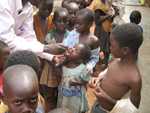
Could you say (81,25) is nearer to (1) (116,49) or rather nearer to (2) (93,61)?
(2) (93,61)

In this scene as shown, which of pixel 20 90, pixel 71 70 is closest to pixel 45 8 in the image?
pixel 71 70

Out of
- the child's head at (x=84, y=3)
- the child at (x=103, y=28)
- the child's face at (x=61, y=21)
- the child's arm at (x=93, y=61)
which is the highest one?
the child's face at (x=61, y=21)

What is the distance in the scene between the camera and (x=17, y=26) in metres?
3.42

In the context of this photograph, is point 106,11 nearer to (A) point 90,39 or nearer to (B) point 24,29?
(A) point 90,39

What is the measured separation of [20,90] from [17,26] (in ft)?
4.52

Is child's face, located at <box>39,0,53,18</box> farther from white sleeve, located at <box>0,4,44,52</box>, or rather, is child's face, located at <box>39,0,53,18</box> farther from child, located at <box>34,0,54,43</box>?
white sleeve, located at <box>0,4,44,52</box>

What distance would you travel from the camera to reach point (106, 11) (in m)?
6.98

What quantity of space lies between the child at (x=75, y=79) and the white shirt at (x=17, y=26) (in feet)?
2.72

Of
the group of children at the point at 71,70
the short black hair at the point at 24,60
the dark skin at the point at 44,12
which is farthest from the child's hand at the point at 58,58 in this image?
the short black hair at the point at 24,60

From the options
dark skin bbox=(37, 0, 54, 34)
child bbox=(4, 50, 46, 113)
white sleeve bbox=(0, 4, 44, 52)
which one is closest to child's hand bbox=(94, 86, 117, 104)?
white sleeve bbox=(0, 4, 44, 52)

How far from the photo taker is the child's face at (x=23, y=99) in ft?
6.86

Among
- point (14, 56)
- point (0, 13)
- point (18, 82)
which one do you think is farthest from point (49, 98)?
point (18, 82)

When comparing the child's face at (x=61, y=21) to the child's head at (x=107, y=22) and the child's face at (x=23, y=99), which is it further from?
the child's face at (x=23, y=99)

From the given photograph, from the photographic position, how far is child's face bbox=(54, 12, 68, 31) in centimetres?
499
